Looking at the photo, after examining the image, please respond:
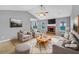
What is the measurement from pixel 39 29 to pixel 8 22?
0.63 metres

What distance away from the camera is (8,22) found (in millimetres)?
2471

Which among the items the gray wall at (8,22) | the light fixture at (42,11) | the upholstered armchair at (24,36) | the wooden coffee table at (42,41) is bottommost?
the wooden coffee table at (42,41)

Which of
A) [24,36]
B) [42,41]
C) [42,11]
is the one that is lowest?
[42,41]

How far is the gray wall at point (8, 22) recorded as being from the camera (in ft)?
8.04

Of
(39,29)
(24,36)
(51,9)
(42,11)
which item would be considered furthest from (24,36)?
(51,9)

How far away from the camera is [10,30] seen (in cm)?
250

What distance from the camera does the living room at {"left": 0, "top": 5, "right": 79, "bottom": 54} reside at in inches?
97.4

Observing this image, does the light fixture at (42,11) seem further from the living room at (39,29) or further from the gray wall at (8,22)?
the gray wall at (8,22)

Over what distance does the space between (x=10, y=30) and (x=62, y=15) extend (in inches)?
42.5

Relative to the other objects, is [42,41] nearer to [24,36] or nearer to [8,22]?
[24,36]

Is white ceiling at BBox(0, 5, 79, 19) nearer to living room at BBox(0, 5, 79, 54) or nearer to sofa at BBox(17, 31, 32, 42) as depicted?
living room at BBox(0, 5, 79, 54)

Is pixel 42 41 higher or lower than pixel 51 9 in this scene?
lower

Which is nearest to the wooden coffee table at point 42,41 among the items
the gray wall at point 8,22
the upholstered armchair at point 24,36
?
the upholstered armchair at point 24,36
